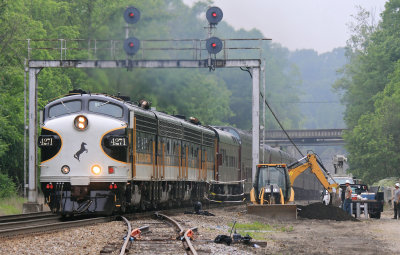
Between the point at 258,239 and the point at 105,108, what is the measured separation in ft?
22.3

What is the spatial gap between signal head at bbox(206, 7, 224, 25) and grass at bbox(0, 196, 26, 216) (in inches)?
443

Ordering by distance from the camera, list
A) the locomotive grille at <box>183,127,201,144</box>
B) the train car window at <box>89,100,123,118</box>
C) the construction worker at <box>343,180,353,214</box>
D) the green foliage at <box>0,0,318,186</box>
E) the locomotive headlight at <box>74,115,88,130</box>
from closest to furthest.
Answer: the locomotive headlight at <box>74,115,88,130</box> → the train car window at <box>89,100,123,118</box> → the locomotive grille at <box>183,127,201,144</box> → the construction worker at <box>343,180,353,214</box> → the green foliage at <box>0,0,318,186</box>

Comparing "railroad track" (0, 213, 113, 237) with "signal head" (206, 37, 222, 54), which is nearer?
"railroad track" (0, 213, 113, 237)

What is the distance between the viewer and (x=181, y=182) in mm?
31734

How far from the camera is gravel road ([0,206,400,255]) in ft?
49.9

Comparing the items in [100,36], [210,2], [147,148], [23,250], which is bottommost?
[23,250]

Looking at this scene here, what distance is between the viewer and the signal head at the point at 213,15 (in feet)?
109

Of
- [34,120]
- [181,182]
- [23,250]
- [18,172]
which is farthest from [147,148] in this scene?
[18,172]

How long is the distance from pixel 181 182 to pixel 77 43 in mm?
26161

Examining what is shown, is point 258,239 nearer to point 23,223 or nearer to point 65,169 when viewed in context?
point 65,169

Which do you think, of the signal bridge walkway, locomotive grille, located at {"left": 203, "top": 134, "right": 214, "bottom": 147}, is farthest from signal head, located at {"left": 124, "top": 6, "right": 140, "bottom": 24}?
the signal bridge walkway

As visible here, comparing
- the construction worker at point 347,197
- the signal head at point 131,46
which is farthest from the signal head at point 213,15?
the construction worker at point 347,197

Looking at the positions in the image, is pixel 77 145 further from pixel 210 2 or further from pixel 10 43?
pixel 210 2

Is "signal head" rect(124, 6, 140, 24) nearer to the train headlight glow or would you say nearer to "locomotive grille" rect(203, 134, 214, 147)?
"locomotive grille" rect(203, 134, 214, 147)
